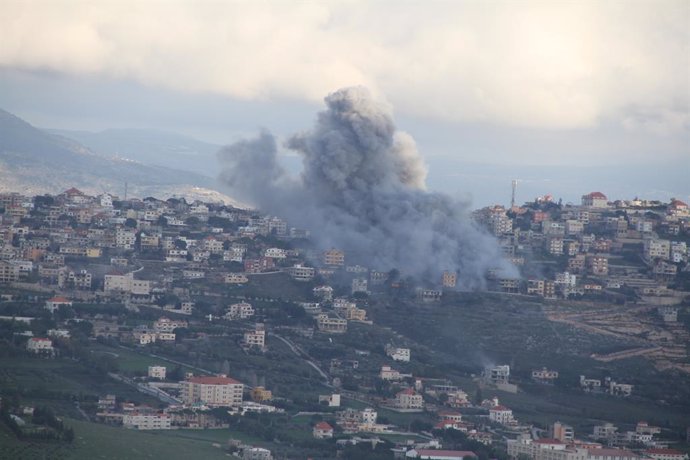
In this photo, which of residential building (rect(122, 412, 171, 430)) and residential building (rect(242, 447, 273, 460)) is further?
residential building (rect(122, 412, 171, 430))

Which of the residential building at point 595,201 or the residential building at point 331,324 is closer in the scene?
the residential building at point 331,324

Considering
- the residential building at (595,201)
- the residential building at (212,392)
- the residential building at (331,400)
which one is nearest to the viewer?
the residential building at (212,392)

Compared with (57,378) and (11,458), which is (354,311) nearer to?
(57,378)

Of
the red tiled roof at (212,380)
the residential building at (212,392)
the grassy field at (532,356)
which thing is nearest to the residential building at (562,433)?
the grassy field at (532,356)

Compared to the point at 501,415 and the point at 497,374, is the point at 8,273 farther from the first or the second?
the point at 501,415

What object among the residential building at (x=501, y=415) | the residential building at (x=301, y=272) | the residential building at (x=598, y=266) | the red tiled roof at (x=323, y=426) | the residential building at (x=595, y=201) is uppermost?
the residential building at (x=595, y=201)

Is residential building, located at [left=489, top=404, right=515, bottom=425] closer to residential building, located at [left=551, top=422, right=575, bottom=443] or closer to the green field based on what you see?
residential building, located at [left=551, top=422, right=575, bottom=443]

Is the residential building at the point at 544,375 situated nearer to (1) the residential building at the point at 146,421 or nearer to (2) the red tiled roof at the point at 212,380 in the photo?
(2) the red tiled roof at the point at 212,380

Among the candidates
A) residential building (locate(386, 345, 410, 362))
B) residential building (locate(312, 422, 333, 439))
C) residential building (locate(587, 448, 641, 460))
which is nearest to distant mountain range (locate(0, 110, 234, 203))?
residential building (locate(386, 345, 410, 362))
